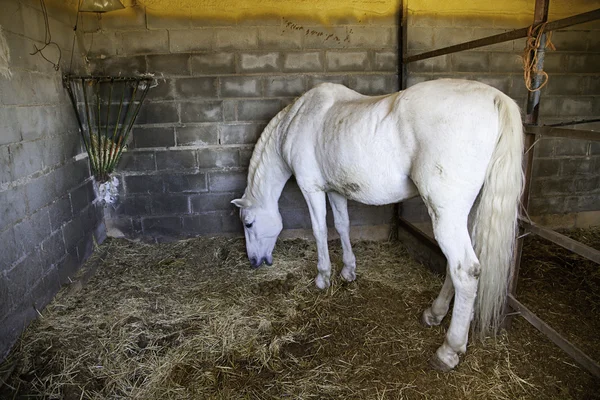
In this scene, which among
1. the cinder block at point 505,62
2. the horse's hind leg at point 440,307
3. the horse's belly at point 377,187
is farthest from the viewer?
the cinder block at point 505,62

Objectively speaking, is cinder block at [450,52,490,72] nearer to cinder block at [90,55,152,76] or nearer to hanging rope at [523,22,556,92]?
hanging rope at [523,22,556,92]

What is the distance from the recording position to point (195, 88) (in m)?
4.09

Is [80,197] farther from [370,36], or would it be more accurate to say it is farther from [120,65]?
[370,36]

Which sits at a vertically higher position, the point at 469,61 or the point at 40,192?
the point at 469,61

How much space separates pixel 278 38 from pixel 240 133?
3.22ft

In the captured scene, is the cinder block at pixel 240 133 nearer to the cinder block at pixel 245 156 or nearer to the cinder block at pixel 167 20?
the cinder block at pixel 245 156

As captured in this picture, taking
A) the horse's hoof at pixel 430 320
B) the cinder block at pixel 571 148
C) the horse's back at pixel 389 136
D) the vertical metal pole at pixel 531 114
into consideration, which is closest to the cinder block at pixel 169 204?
the horse's back at pixel 389 136

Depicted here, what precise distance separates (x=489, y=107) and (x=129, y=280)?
122 inches

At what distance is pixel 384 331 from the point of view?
9.07 ft

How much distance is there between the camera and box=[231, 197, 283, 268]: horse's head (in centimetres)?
364

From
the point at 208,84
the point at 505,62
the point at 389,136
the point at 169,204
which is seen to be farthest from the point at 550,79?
the point at 169,204

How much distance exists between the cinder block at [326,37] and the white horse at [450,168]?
135 cm

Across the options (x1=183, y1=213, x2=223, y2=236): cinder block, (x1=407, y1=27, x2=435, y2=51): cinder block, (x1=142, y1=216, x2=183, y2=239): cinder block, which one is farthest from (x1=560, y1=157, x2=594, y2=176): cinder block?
(x1=142, y1=216, x2=183, y2=239): cinder block

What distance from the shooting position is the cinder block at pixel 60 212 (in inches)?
125
